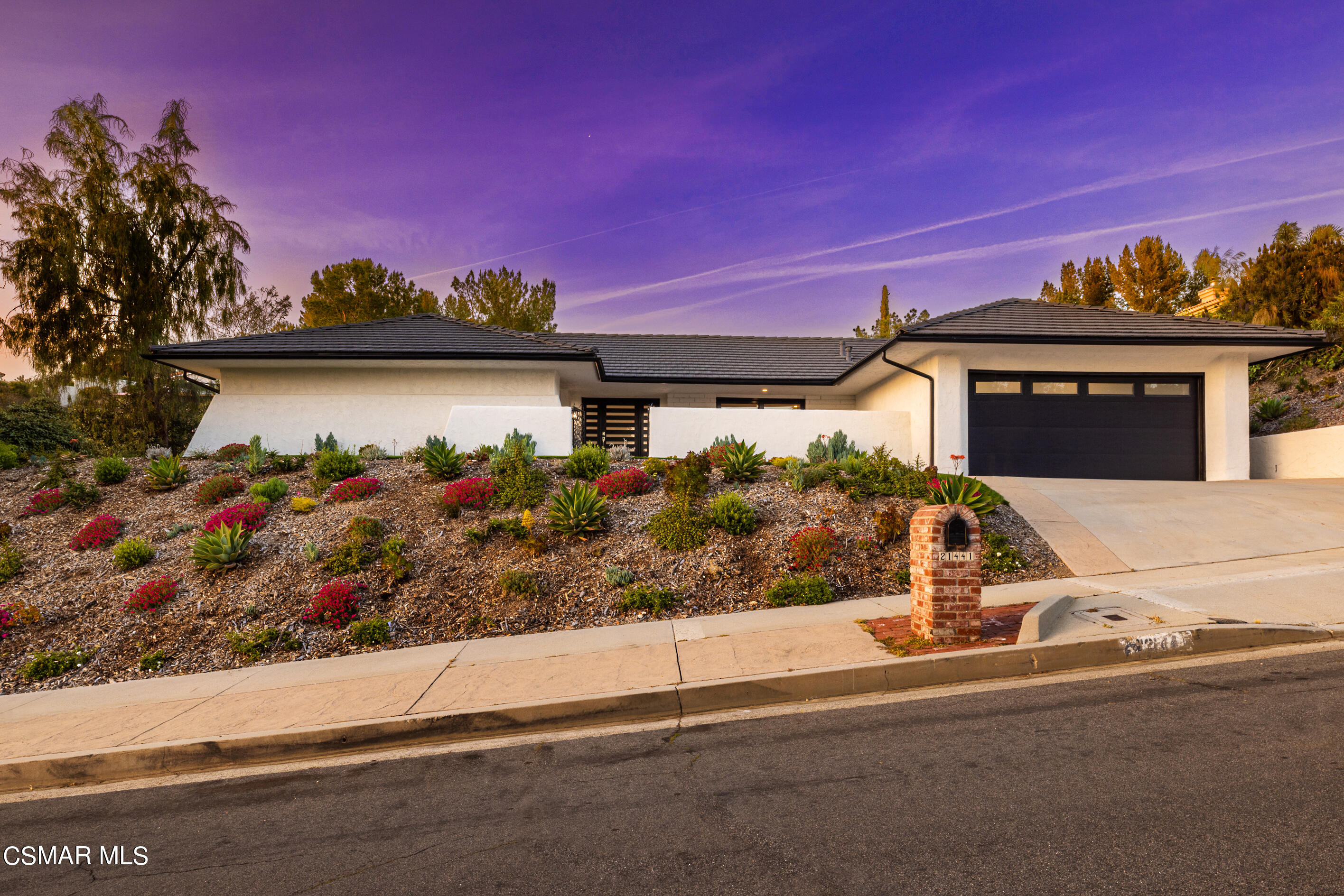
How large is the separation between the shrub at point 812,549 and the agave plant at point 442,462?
242 inches

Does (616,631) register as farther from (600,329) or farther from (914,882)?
(600,329)

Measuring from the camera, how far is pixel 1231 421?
48.6ft

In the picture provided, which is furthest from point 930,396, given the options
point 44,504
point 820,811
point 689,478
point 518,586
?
point 44,504

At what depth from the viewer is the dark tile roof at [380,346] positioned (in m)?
15.8

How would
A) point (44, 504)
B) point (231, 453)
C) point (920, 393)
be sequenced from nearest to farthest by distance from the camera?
1. point (44, 504)
2. point (231, 453)
3. point (920, 393)

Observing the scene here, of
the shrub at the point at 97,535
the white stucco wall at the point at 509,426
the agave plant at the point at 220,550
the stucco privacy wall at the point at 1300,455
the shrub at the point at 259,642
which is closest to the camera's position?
the shrub at the point at 259,642

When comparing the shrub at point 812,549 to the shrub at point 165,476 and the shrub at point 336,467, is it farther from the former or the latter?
the shrub at point 165,476

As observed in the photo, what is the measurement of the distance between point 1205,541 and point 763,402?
1380 cm

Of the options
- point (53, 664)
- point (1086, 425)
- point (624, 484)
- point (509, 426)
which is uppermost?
point (1086, 425)

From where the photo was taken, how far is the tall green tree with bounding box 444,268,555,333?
1545 inches

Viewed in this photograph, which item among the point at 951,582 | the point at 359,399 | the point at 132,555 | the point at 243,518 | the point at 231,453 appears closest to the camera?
the point at 951,582

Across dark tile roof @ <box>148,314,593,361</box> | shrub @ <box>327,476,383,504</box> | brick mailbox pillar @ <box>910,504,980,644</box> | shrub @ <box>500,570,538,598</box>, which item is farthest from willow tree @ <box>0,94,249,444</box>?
brick mailbox pillar @ <box>910,504,980,644</box>

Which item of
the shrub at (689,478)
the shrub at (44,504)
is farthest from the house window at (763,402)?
the shrub at (44,504)

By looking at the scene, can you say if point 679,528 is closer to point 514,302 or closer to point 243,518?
point 243,518
